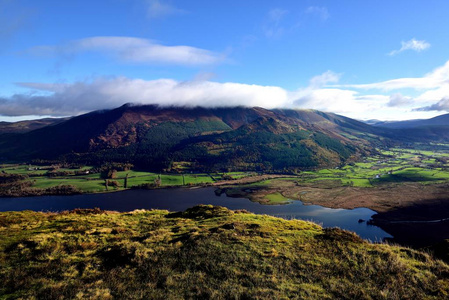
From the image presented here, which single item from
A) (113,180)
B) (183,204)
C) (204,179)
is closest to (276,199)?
(183,204)

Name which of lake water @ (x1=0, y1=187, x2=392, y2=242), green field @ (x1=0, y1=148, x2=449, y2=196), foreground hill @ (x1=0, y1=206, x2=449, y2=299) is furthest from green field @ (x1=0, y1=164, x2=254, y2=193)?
foreground hill @ (x1=0, y1=206, x2=449, y2=299)

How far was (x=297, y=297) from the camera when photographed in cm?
1292

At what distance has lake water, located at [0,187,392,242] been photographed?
95062 mm

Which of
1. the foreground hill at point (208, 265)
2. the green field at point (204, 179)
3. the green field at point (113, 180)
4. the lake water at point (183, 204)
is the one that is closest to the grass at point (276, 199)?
the green field at point (204, 179)

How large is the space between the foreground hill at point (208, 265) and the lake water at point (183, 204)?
72.6m

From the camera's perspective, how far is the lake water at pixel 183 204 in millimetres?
95062

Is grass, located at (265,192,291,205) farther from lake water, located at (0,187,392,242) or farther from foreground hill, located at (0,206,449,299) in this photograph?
foreground hill, located at (0,206,449,299)

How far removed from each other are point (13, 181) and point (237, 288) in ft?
710

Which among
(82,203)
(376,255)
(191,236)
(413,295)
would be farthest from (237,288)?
(82,203)

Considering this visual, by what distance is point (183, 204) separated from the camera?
119750mm

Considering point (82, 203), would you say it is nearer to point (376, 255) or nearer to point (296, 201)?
point (296, 201)

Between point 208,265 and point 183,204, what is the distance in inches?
4211

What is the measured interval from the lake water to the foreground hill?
→ 72.6m

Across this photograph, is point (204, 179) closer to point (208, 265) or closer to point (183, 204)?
point (183, 204)
